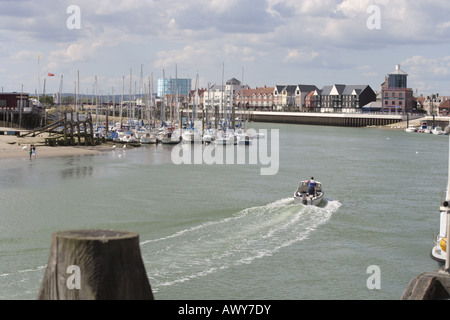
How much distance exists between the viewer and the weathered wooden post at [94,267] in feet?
14.9

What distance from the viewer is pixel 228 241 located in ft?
86.7

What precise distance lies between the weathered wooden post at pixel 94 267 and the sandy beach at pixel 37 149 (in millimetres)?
60443

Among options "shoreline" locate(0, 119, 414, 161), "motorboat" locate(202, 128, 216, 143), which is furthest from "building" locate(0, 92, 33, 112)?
"motorboat" locate(202, 128, 216, 143)

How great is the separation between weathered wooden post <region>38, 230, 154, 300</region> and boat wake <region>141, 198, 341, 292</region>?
15.3 metres

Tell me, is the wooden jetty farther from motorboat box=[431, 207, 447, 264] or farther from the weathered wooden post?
the weathered wooden post

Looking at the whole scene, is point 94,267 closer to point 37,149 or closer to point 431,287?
point 431,287

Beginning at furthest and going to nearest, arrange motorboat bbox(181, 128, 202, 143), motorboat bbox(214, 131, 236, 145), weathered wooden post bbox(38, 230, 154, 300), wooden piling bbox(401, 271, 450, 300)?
motorboat bbox(181, 128, 202, 143) → motorboat bbox(214, 131, 236, 145) → wooden piling bbox(401, 271, 450, 300) → weathered wooden post bbox(38, 230, 154, 300)

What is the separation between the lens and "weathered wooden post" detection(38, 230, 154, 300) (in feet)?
14.9

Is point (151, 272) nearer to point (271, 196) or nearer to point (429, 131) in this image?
point (271, 196)

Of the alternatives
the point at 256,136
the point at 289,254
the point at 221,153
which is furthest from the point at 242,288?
the point at 256,136

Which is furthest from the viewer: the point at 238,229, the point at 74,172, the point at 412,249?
the point at 74,172

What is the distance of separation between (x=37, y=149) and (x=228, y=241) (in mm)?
48880

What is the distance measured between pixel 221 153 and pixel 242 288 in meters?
59.3
